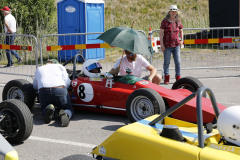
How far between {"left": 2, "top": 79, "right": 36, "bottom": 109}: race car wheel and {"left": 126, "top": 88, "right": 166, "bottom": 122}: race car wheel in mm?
1932

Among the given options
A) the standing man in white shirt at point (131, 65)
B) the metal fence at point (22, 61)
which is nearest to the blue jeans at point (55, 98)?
the standing man in white shirt at point (131, 65)

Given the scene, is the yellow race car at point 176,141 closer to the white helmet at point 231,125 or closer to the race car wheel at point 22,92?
the white helmet at point 231,125

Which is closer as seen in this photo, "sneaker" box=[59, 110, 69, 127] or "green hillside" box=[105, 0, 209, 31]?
"sneaker" box=[59, 110, 69, 127]

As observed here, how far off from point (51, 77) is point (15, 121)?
57.8 inches

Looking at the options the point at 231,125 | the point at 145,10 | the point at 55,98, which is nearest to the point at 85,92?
the point at 55,98

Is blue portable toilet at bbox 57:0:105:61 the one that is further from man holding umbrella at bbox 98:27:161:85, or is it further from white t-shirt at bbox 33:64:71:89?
white t-shirt at bbox 33:64:71:89

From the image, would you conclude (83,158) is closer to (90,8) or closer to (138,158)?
(138,158)

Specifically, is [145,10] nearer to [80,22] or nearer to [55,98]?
[80,22]

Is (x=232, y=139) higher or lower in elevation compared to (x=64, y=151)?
higher

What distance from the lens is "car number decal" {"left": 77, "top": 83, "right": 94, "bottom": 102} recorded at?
7.42 m

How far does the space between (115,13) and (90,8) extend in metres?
13.6

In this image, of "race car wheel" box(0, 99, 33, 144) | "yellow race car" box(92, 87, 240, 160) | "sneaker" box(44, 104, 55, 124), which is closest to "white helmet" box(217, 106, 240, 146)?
"yellow race car" box(92, 87, 240, 160)

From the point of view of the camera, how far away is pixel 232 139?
12.3ft

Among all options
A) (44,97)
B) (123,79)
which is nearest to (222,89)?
(123,79)
